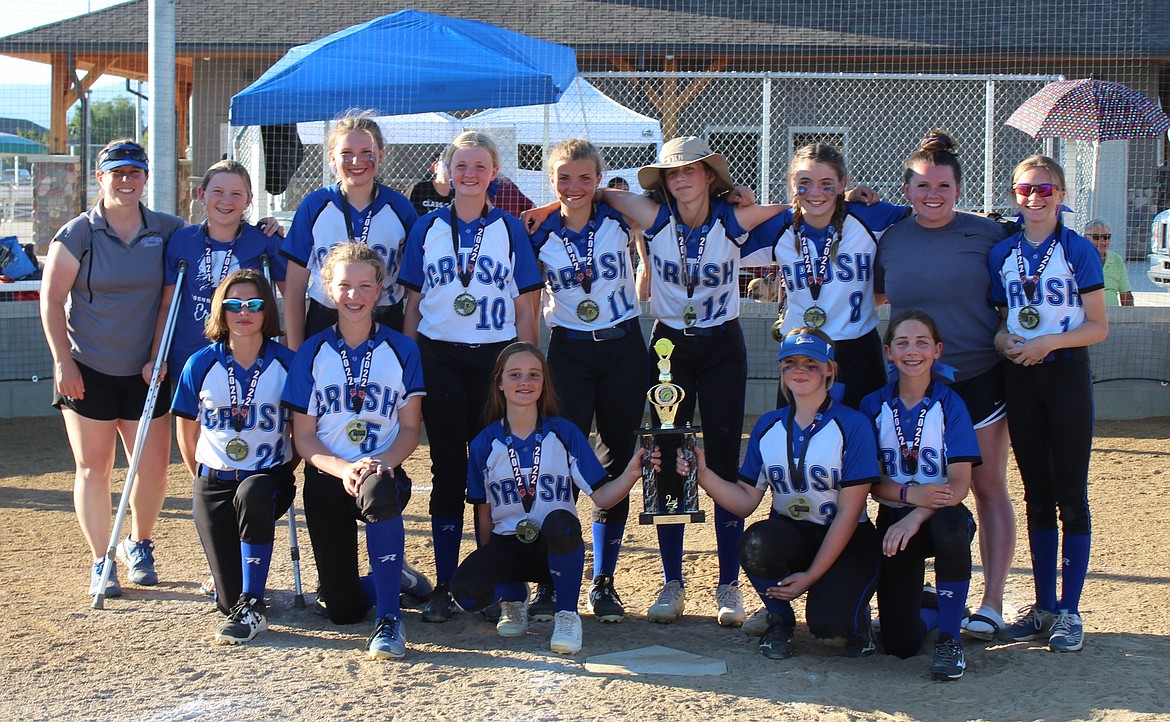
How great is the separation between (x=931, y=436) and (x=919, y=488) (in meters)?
0.21

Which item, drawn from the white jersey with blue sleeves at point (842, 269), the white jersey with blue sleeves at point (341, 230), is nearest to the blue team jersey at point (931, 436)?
the white jersey with blue sleeves at point (842, 269)

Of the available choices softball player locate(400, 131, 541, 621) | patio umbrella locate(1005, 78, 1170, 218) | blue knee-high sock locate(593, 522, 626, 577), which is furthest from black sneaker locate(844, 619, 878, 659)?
patio umbrella locate(1005, 78, 1170, 218)

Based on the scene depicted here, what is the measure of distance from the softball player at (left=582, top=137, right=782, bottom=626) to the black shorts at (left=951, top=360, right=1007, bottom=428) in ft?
2.91

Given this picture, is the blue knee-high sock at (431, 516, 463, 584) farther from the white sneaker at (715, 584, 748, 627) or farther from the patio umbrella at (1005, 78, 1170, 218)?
the patio umbrella at (1005, 78, 1170, 218)

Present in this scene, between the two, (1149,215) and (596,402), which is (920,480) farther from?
(1149,215)

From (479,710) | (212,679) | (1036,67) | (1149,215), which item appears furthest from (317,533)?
(1036,67)

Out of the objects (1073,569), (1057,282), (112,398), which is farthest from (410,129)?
(1073,569)

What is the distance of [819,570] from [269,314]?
234cm

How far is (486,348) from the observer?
4.74 metres

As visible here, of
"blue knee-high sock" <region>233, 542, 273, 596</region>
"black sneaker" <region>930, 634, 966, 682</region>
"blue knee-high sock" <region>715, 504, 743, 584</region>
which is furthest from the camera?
"blue knee-high sock" <region>715, 504, 743, 584</region>

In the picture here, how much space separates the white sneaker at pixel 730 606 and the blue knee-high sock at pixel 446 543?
108 cm

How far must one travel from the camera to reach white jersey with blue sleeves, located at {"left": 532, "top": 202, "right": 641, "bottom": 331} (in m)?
4.81

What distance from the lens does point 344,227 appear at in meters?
4.86

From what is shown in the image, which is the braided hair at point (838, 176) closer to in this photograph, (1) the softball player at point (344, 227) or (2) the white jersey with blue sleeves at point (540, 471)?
(2) the white jersey with blue sleeves at point (540, 471)
